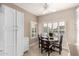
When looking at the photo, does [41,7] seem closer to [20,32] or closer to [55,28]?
[55,28]

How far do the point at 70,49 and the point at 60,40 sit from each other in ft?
0.72

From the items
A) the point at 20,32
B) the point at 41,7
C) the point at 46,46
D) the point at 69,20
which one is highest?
the point at 41,7

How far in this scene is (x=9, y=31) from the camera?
5.40 ft

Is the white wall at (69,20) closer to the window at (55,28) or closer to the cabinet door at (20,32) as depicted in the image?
the window at (55,28)

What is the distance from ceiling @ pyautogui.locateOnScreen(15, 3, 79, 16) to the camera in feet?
5.38

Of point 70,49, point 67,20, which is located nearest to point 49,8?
point 67,20

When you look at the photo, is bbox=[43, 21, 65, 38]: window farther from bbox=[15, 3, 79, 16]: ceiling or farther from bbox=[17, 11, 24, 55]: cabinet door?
bbox=[17, 11, 24, 55]: cabinet door

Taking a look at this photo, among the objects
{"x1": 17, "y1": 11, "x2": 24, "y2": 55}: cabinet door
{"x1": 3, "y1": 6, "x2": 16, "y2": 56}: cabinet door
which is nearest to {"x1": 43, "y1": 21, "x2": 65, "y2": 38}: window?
{"x1": 17, "y1": 11, "x2": 24, "y2": 55}: cabinet door

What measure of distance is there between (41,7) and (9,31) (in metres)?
0.65

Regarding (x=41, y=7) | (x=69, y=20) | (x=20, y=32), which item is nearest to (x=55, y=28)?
(x=69, y=20)

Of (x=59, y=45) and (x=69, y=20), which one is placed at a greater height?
(x=69, y=20)

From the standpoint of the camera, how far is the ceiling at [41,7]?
64.6 inches

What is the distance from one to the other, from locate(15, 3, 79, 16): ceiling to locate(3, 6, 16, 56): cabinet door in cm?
19

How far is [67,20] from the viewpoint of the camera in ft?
5.39
